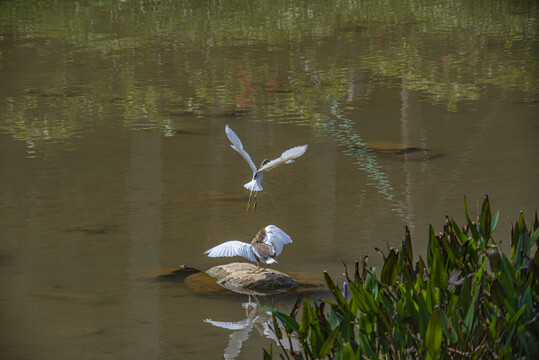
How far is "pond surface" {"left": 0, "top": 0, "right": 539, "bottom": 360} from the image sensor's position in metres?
6.61

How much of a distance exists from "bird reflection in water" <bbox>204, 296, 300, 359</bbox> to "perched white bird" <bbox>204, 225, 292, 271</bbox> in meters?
0.34

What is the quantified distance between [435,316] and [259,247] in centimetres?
355

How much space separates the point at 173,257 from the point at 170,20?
1467cm

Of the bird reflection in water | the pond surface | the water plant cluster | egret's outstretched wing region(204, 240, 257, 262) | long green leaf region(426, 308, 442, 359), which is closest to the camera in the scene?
long green leaf region(426, 308, 442, 359)

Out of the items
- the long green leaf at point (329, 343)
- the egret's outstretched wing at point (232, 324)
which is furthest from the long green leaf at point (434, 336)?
the egret's outstretched wing at point (232, 324)

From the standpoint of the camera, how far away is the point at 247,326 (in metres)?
6.13

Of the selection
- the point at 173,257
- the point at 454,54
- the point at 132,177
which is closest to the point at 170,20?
the point at 454,54

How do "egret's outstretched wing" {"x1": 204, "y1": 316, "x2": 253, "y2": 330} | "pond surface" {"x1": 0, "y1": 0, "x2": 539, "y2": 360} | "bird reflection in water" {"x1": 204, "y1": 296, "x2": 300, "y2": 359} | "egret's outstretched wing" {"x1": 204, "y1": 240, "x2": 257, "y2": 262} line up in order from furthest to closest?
1. "pond surface" {"x1": 0, "y1": 0, "x2": 539, "y2": 360}
2. "egret's outstretched wing" {"x1": 204, "y1": 240, "x2": 257, "y2": 262}
3. "egret's outstretched wing" {"x1": 204, "y1": 316, "x2": 253, "y2": 330}
4. "bird reflection in water" {"x1": 204, "y1": 296, "x2": 300, "y2": 359}

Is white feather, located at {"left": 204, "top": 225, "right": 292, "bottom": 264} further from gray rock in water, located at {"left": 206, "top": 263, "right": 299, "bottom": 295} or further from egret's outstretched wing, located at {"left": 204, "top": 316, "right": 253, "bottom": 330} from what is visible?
egret's outstretched wing, located at {"left": 204, "top": 316, "right": 253, "bottom": 330}

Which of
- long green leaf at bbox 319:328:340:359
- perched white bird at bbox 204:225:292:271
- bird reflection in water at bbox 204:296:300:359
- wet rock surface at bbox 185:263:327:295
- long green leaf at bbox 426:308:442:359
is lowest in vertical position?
bird reflection in water at bbox 204:296:300:359

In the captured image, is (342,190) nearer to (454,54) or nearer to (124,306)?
(124,306)

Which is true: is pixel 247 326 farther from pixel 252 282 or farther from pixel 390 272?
pixel 390 272

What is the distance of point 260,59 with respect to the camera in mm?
16688

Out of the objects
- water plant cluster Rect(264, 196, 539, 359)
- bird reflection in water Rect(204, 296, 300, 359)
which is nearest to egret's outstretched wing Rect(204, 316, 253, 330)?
bird reflection in water Rect(204, 296, 300, 359)
